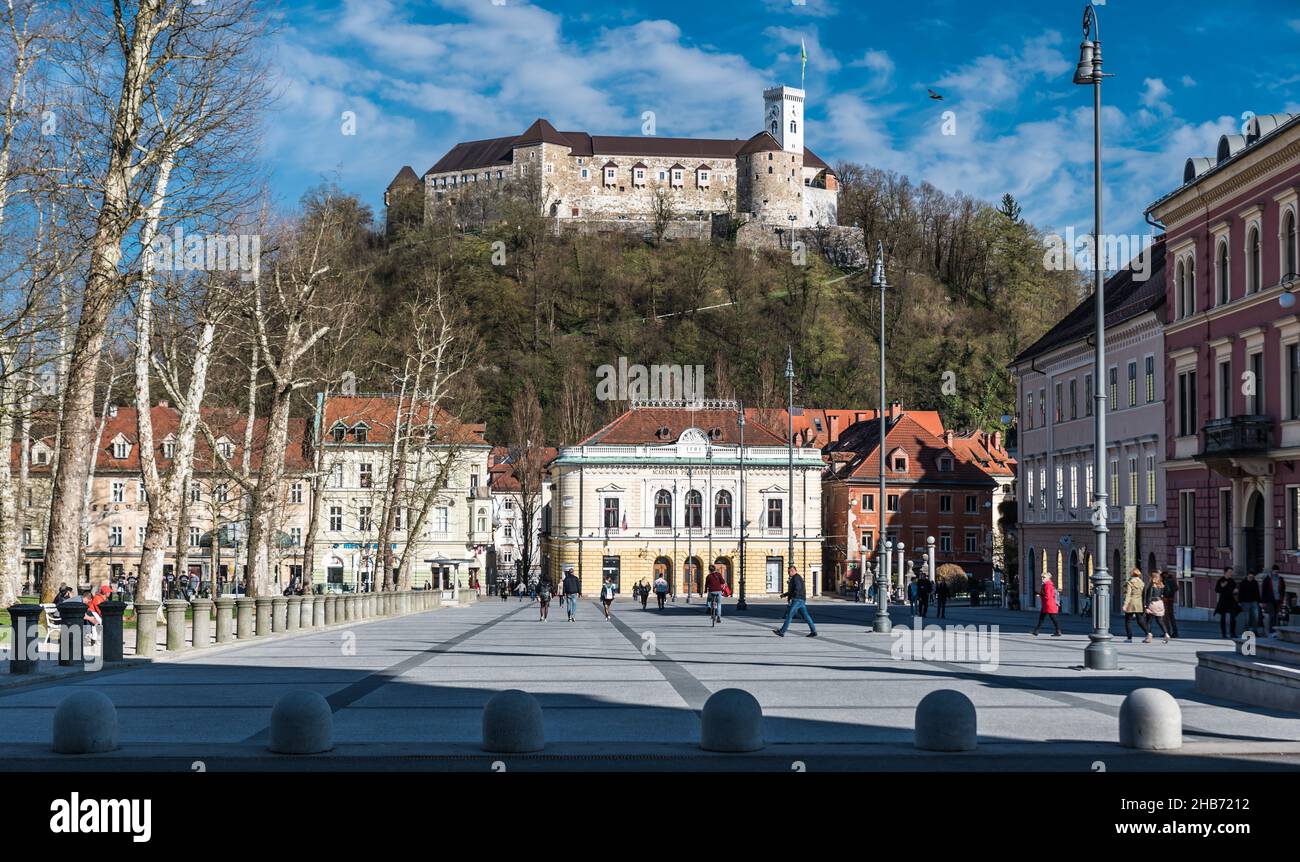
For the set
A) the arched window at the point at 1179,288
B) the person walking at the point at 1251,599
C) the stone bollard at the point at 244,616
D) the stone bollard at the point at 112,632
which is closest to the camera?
the stone bollard at the point at 112,632

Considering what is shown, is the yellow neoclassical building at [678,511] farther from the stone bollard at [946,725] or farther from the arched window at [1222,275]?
the stone bollard at [946,725]

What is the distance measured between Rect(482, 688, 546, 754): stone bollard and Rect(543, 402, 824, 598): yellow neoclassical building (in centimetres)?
8030

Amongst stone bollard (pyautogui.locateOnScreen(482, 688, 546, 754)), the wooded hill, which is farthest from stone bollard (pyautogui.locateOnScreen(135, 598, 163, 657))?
the wooded hill

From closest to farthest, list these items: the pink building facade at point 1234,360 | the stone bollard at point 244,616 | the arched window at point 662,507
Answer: the stone bollard at point 244,616 → the pink building facade at point 1234,360 → the arched window at point 662,507

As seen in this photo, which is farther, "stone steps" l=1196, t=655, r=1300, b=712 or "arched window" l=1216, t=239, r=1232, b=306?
"arched window" l=1216, t=239, r=1232, b=306

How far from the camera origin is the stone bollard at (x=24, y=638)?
802 inches

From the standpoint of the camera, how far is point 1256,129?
143ft

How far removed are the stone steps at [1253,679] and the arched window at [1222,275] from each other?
90.7ft

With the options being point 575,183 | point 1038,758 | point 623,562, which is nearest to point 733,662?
point 1038,758

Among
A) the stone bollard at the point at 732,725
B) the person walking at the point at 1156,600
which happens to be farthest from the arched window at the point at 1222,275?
the stone bollard at the point at 732,725

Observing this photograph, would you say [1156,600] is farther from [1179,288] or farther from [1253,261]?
[1179,288]

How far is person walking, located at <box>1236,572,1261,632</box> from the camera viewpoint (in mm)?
32688

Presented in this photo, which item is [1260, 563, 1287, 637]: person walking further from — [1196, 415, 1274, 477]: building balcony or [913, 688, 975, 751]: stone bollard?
[913, 688, 975, 751]: stone bollard
